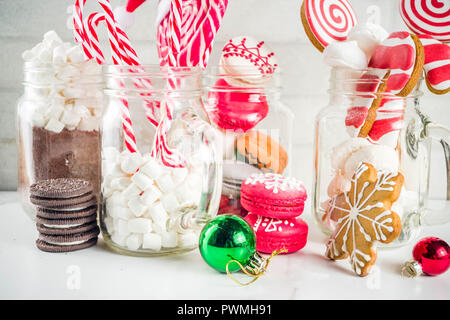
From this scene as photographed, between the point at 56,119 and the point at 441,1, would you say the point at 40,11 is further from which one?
the point at 441,1

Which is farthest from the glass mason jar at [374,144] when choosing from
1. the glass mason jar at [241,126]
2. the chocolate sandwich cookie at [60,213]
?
the chocolate sandwich cookie at [60,213]

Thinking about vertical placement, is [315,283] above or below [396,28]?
below

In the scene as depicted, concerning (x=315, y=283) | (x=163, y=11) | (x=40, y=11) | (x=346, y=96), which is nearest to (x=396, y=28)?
(x=346, y=96)

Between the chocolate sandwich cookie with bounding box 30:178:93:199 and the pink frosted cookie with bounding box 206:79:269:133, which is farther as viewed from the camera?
the pink frosted cookie with bounding box 206:79:269:133

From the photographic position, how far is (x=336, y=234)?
818 millimetres

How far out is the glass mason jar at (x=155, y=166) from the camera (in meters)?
0.81

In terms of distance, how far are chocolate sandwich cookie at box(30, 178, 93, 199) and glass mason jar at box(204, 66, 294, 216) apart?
277 millimetres

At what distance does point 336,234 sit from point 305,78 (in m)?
0.56

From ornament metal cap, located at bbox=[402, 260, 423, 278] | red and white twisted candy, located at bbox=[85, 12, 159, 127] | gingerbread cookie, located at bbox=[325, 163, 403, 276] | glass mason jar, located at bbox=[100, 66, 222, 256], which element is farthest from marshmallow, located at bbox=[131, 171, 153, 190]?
ornament metal cap, located at bbox=[402, 260, 423, 278]

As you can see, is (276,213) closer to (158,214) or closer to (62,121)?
(158,214)

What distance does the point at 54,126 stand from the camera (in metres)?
0.95

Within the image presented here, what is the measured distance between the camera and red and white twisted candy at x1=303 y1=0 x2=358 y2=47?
928 mm

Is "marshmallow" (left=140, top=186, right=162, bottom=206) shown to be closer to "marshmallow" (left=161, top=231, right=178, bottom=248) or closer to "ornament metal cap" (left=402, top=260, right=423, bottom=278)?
"marshmallow" (left=161, top=231, right=178, bottom=248)
